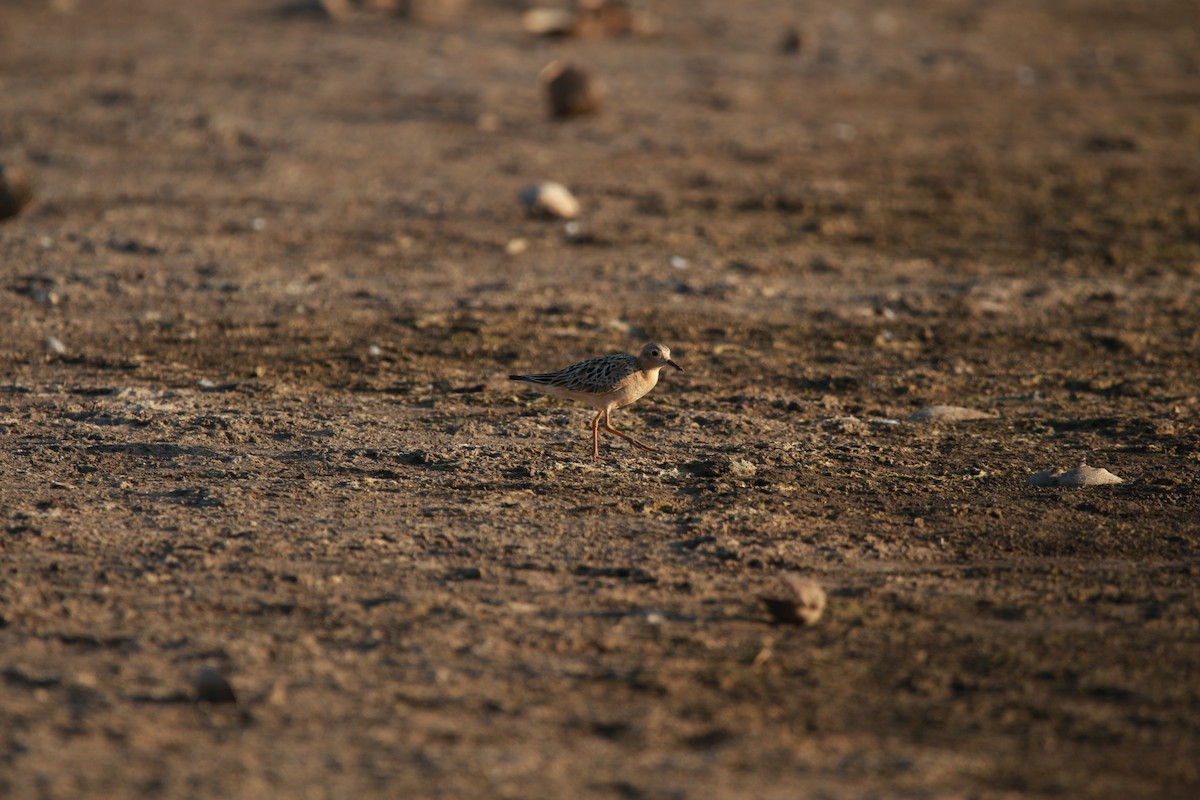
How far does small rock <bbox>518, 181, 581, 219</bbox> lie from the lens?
11.7 meters

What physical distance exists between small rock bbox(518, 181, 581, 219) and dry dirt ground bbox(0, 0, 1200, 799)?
192 millimetres

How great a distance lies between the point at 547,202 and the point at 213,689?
7626 millimetres

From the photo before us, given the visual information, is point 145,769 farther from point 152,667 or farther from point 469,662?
point 469,662

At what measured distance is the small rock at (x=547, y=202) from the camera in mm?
11695

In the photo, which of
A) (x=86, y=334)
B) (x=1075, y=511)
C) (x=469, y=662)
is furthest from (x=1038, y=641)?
(x=86, y=334)

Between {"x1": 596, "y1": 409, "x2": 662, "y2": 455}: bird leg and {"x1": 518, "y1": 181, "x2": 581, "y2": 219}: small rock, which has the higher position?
{"x1": 518, "y1": 181, "x2": 581, "y2": 219}: small rock

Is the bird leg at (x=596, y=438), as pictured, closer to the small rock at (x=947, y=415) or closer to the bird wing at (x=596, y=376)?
the bird wing at (x=596, y=376)

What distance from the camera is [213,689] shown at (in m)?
4.60

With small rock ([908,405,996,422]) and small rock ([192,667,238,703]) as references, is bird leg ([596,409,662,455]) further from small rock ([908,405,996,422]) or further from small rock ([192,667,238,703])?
small rock ([192,667,238,703])

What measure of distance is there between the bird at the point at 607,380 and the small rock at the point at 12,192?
601 cm

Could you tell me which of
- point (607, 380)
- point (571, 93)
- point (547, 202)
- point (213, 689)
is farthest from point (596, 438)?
point (571, 93)

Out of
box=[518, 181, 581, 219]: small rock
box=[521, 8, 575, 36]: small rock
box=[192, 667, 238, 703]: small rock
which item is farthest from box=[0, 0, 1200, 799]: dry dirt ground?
box=[521, 8, 575, 36]: small rock

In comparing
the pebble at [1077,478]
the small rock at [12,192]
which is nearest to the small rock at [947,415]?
the pebble at [1077,478]

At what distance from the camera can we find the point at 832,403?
26.0 ft
